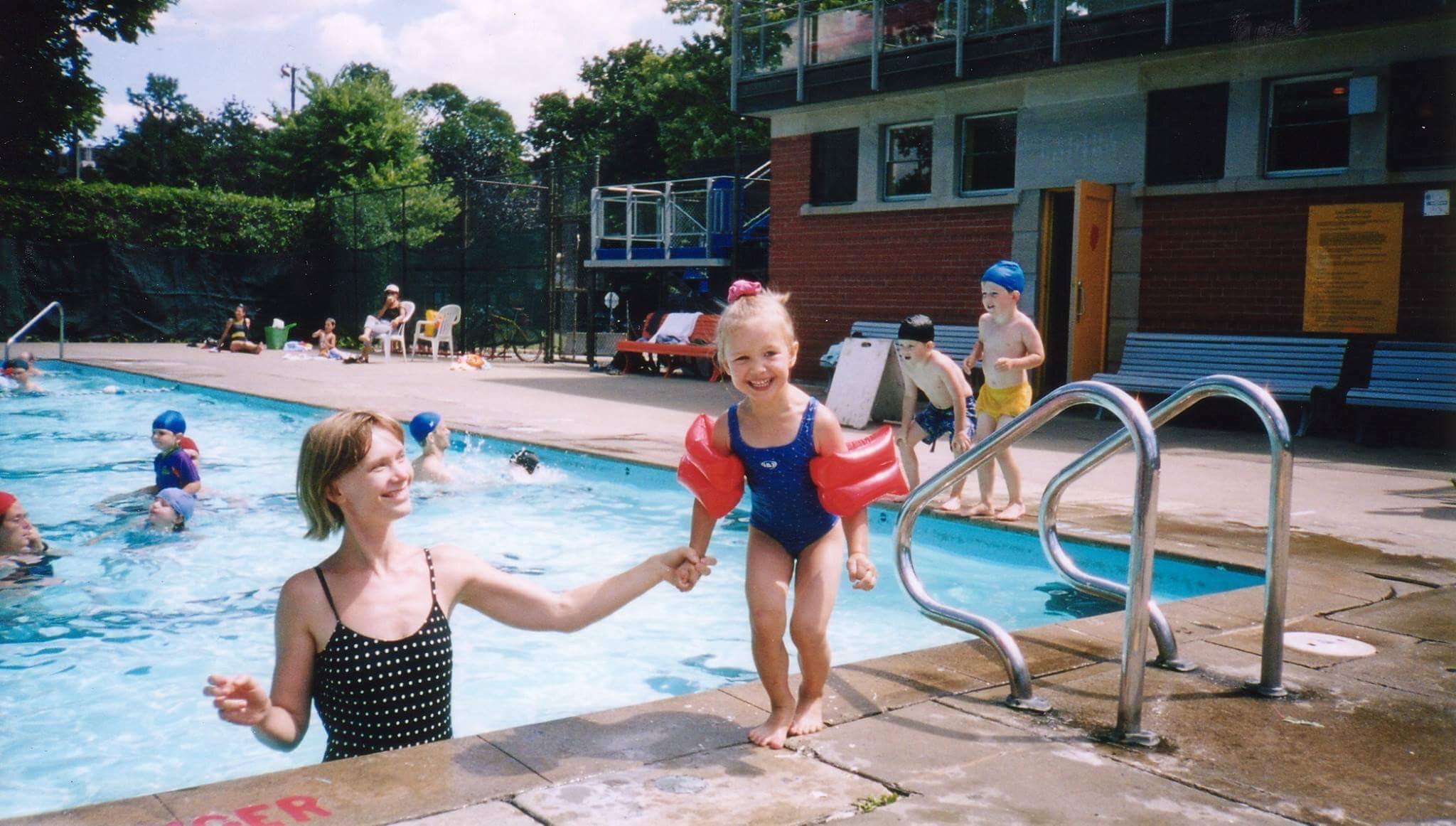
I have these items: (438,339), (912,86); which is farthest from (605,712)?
(438,339)

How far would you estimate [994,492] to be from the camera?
8055 millimetres

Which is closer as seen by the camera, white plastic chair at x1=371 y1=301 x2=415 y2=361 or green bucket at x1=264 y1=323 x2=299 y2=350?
white plastic chair at x1=371 y1=301 x2=415 y2=361

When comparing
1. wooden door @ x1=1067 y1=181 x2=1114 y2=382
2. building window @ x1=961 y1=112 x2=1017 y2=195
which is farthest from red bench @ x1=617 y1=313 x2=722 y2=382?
wooden door @ x1=1067 y1=181 x2=1114 y2=382

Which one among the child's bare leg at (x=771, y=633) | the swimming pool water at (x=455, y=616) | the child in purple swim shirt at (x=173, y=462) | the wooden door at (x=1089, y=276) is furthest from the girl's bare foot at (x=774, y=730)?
the wooden door at (x=1089, y=276)

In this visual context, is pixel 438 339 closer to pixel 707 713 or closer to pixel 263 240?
pixel 263 240

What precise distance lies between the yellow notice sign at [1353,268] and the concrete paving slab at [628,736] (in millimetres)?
10656

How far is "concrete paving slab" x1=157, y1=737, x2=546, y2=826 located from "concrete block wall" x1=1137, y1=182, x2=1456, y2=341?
37.4 feet

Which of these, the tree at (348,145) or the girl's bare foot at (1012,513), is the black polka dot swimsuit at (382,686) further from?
the tree at (348,145)

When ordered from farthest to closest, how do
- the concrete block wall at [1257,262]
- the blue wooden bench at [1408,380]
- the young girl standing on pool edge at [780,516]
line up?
the concrete block wall at [1257,262], the blue wooden bench at [1408,380], the young girl standing on pool edge at [780,516]

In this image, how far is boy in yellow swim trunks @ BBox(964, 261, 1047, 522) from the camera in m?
6.65

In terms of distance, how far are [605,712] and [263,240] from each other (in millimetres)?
31343

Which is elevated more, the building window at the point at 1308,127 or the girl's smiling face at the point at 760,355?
the building window at the point at 1308,127

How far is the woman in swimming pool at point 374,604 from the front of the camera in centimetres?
252

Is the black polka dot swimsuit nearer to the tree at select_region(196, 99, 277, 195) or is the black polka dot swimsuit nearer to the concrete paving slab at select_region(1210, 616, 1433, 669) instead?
the concrete paving slab at select_region(1210, 616, 1433, 669)
